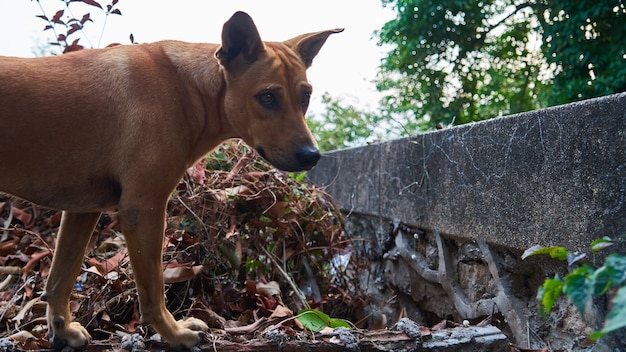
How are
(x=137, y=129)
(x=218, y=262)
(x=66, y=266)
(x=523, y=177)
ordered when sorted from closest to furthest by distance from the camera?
(x=137, y=129) < (x=523, y=177) < (x=66, y=266) < (x=218, y=262)

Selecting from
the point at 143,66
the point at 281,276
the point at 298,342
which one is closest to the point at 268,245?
the point at 281,276

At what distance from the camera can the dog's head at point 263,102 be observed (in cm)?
219

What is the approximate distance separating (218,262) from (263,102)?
3.25ft

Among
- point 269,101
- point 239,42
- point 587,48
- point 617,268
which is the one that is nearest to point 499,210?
point 269,101

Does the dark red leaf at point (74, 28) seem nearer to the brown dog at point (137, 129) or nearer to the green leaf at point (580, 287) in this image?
the brown dog at point (137, 129)

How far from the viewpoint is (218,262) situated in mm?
2846

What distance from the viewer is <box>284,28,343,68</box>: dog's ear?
2.49 metres

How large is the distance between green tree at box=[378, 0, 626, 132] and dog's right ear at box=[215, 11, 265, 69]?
501cm

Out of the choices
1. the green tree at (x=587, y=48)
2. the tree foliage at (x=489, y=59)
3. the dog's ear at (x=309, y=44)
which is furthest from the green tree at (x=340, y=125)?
the dog's ear at (x=309, y=44)

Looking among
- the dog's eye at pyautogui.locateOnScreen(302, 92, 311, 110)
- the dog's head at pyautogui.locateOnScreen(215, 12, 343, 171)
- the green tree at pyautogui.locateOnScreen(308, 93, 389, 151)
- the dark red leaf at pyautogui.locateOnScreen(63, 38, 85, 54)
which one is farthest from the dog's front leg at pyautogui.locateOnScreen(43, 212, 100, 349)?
the green tree at pyautogui.locateOnScreen(308, 93, 389, 151)

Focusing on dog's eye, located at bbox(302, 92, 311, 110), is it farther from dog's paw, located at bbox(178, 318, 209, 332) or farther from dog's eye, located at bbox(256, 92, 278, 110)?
dog's paw, located at bbox(178, 318, 209, 332)

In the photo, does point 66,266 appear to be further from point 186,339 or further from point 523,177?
point 523,177

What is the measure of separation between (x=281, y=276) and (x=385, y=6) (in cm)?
590

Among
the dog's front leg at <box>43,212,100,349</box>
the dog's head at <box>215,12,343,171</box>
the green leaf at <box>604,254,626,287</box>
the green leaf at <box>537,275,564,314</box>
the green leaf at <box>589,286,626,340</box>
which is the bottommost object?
the dog's front leg at <box>43,212,100,349</box>
